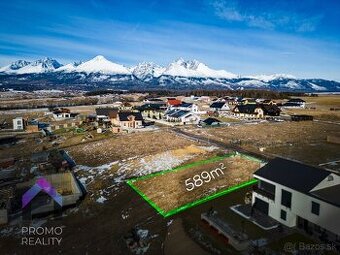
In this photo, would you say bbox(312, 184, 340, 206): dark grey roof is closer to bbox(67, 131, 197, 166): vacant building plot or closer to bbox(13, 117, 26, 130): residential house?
bbox(67, 131, 197, 166): vacant building plot

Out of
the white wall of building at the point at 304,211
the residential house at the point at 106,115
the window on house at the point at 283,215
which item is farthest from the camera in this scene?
the residential house at the point at 106,115

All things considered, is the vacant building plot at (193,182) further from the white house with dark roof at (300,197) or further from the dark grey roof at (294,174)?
the dark grey roof at (294,174)

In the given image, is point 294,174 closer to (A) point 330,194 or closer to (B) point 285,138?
(A) point 330,194

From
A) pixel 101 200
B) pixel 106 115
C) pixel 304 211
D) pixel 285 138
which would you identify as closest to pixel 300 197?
pixel 304 211

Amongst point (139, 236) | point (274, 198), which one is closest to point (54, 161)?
point (139, 236)

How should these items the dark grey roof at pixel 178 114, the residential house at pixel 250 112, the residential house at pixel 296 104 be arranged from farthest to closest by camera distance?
1. the residential house at pixel 296 104
2. the residential house at pixel 250 112
3. the dark grey roof at pixel 178 114

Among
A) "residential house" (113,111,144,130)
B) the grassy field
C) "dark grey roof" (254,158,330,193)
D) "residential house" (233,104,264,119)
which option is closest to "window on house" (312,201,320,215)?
"dark grey roof" (254,158,330,193)

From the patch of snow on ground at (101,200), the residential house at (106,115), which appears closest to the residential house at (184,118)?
the residential house at (106,115)
